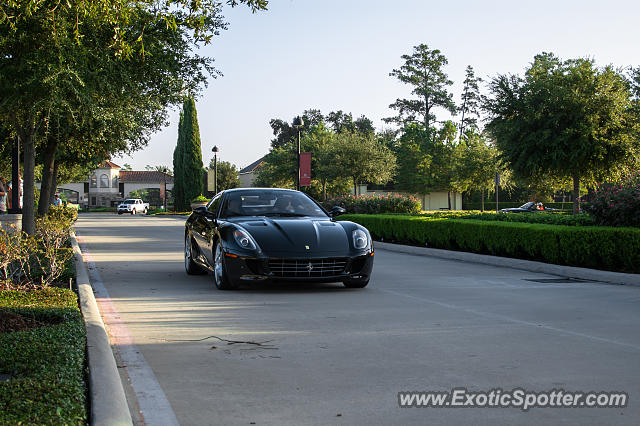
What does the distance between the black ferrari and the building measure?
11004cm

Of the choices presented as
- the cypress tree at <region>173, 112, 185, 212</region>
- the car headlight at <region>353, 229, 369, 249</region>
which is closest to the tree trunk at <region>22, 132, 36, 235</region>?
the car headlight at <region>353, 229, 369, 249</region>

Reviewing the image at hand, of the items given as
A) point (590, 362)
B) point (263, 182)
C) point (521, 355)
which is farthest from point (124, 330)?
point (263, 182)

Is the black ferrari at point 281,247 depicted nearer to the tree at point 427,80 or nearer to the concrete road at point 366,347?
the concrete road at point 366,347

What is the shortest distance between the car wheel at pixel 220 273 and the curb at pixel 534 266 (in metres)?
6.39

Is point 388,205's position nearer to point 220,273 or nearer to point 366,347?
point 220,273

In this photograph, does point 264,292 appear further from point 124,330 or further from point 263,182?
point 263,182

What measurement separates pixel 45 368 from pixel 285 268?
5384 mm

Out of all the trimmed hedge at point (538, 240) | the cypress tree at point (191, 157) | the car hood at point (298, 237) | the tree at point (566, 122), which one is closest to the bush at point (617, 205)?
the trimmed hedge at point (538, 240)

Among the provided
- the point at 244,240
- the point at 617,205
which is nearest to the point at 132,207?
the point at 617,205

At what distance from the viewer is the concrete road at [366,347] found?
459 centimetres

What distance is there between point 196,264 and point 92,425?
8.57 metres

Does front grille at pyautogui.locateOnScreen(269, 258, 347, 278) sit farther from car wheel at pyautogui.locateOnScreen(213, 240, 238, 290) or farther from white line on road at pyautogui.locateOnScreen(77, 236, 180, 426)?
white line on road at pyautogui.locateOnScreen(77, 236, 180, 426)

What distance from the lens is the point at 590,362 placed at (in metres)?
5.91

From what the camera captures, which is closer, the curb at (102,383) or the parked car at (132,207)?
the curb at (102,383)
